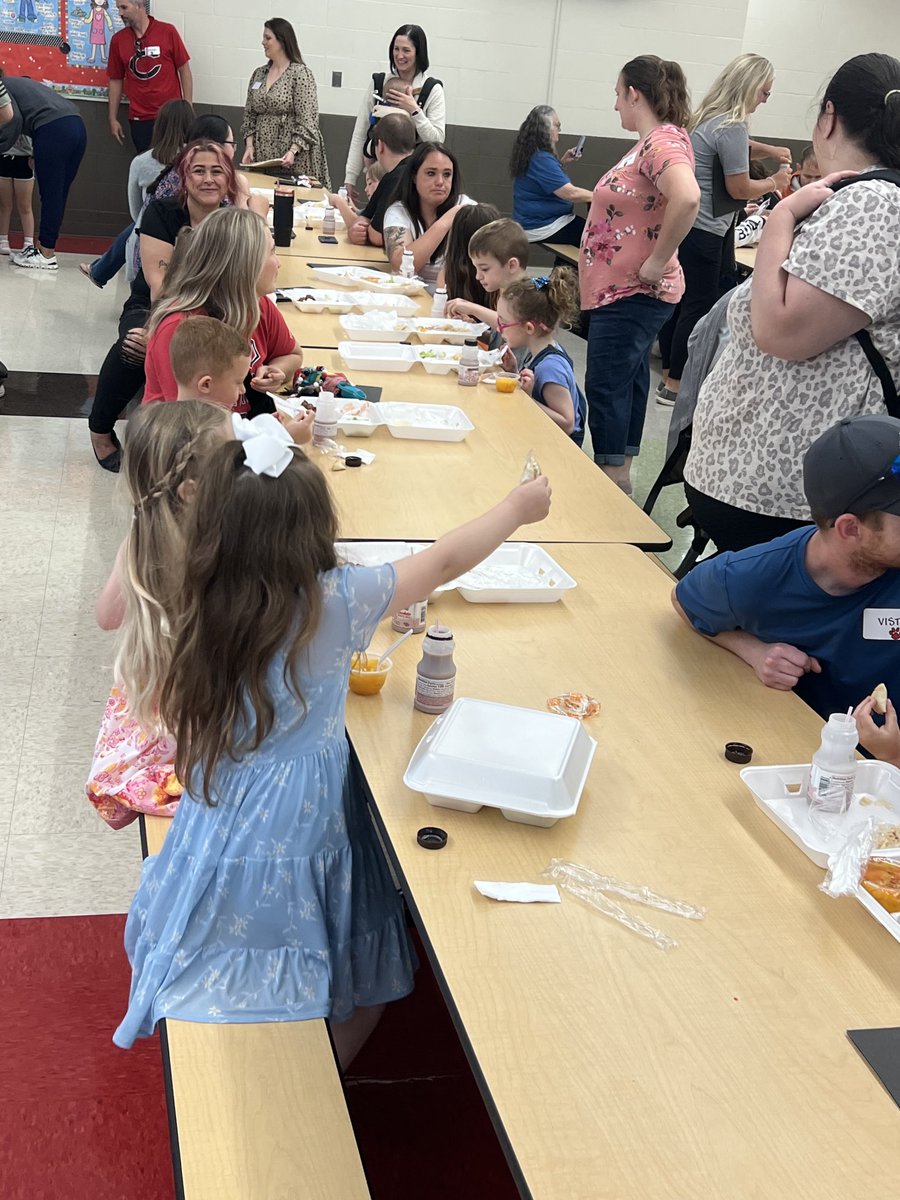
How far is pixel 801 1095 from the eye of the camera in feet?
4.02

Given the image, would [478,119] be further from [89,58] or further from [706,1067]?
[706,1067]

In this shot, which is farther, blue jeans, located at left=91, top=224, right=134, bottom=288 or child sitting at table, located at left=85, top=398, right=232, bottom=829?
blue jeans, located at left=91, top=224, right=134, bottom=288

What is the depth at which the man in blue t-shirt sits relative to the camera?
6.12ft

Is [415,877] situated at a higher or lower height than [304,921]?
higher

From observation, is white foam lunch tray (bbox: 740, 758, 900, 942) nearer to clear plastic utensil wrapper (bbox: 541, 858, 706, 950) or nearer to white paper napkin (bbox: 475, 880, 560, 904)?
clear plastic utensil wrapper (bbox: 541, 858, 706, 950)

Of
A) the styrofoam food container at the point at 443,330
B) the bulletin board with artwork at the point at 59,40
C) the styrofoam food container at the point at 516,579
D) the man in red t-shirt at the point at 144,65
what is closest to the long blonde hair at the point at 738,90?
A: the styrofoam food container at the point at 443,330

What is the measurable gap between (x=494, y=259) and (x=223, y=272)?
122 cm

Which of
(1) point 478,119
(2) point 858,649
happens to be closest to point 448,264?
(2) point 858,649

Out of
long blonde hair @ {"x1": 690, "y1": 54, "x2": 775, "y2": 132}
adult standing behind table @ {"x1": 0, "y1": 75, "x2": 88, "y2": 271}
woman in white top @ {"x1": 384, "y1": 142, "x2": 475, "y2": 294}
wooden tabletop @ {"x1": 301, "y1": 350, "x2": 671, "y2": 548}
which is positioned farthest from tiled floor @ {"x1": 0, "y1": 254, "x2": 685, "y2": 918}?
adult standing behind table @ {"x1": 0, "y1": 75, "x2": 88, "y2": 271}

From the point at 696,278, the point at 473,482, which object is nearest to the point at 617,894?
A: the point at 473,482

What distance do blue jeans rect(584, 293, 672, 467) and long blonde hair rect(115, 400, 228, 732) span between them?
107 inches

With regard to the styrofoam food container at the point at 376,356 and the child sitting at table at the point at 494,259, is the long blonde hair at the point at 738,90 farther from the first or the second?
the styrofoam food container at the point at 376,356

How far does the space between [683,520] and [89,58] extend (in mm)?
6905

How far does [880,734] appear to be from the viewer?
1.81 metres
